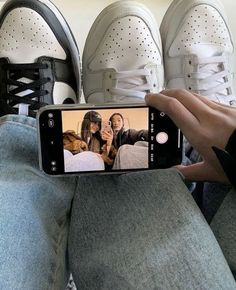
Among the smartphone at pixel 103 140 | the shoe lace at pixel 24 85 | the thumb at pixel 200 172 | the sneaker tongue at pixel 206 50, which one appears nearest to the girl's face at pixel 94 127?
the smartphone at pixel 103 140

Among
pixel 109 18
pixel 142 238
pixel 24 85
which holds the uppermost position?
pixel 109 18

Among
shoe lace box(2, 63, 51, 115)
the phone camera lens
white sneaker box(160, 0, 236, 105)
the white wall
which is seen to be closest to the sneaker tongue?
white sneaker box(160, 0, 236, 105)

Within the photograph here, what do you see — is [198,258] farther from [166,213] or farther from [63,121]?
[63,121]

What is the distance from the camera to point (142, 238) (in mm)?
419

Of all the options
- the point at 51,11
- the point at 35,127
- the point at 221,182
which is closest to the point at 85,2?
the point at 51,11

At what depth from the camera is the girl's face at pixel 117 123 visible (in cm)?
51

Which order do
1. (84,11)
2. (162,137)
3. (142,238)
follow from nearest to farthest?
1. (142,238)
2. (162,137)
3. (84,11)

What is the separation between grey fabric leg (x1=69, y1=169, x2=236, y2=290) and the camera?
1.24 ft

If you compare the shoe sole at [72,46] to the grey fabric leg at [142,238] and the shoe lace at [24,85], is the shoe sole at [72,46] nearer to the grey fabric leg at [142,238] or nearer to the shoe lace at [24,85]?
the shoe lace at [24,85]

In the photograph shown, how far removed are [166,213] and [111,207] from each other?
65 mm

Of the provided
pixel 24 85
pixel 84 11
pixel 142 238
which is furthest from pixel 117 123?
pixel 84 11

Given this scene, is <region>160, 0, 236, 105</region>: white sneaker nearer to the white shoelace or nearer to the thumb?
the white shoelace

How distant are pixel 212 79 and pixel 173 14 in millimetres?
130

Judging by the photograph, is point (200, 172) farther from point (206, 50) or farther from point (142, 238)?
point (206, 50)
